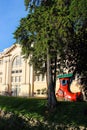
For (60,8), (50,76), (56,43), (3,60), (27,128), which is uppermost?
(3,60)

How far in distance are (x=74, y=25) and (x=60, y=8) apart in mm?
1960

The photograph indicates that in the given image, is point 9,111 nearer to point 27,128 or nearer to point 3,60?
point 27,128

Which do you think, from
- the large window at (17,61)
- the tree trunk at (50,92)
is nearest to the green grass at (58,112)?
the tree trunk at (50,92)

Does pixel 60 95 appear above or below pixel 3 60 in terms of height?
below

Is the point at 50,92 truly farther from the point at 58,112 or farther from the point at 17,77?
the point at 17,77

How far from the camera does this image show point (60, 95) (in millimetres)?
56594

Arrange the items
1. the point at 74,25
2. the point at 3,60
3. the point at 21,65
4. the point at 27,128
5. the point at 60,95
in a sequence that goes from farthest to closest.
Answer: the point at 3,60 → the point at 21,65 → the point at 60,95 → the point at 74,25 → the point at 27,128

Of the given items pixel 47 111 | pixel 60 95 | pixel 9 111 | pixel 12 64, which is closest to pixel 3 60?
pixel 12 64

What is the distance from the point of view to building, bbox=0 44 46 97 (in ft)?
234

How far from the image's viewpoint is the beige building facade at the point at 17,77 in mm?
70812

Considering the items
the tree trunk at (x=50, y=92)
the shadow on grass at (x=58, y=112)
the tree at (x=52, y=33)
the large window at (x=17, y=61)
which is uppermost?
the large window at (x=17, y=61)

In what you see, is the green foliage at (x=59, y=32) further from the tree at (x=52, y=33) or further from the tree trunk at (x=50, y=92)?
the tree trunk at (x=50, y=92)

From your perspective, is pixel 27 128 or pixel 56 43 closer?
pixel 27 128

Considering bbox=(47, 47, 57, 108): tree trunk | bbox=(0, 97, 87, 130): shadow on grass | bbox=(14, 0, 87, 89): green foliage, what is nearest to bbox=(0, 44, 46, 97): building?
bbox=(0, 97, 87, 130): shadow on grass
